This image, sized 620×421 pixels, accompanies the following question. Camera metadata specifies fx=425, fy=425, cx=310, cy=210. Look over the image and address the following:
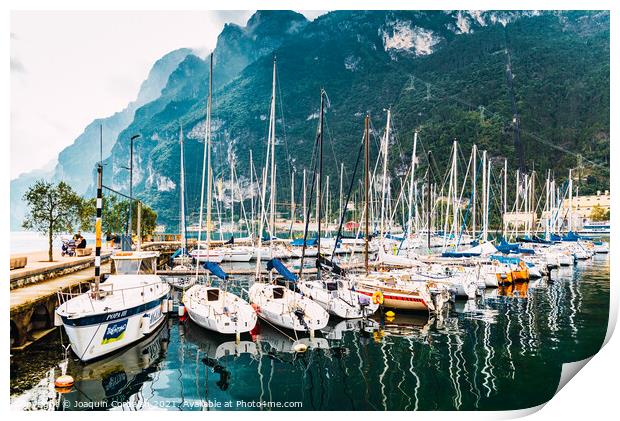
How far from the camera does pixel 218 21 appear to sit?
11.4 m

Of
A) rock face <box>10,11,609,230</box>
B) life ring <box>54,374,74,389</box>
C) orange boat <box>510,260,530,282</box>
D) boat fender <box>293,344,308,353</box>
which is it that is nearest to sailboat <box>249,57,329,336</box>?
boat fender <box>293,344,308,353</box>

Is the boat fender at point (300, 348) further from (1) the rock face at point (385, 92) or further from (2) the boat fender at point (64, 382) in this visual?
(1) the rock face at point (385, 92)

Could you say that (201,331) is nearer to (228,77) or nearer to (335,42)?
(335,42)

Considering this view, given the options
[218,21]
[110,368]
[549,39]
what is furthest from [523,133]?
[110,368]

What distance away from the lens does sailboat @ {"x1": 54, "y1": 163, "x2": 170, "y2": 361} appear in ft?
31.9

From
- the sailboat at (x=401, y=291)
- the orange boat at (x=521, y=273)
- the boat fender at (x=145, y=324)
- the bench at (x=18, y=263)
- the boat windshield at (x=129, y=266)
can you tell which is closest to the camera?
the boat fender at (x=145, y=324)

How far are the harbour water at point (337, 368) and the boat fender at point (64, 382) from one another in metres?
0.15

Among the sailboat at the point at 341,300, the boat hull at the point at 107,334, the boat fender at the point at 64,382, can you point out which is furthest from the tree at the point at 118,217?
the boat fender at the point at 64,382

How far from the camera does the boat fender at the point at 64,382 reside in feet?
28.1

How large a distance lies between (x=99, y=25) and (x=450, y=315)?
48.4 feet

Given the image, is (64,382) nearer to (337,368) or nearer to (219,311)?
(219,311)

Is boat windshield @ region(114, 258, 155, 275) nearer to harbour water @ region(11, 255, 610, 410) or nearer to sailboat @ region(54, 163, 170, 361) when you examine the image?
sailboat @ region(54, 163, 170, 361)

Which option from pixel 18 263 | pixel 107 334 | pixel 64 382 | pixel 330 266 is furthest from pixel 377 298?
pixel 18 263

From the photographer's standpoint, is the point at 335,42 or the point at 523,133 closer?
the point at 523,133
